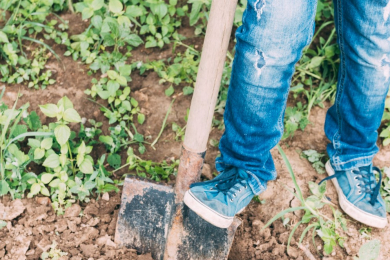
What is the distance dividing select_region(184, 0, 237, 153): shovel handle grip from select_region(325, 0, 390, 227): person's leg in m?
0.52

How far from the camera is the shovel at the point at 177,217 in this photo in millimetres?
1473

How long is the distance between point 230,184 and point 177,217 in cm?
26

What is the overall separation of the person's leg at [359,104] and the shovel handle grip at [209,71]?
20.3 inches

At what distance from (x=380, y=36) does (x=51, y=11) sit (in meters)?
1.90

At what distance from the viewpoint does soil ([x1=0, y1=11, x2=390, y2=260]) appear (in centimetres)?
161

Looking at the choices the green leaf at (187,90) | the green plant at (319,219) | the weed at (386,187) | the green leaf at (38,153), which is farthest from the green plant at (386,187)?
the green leaf at (38,153)

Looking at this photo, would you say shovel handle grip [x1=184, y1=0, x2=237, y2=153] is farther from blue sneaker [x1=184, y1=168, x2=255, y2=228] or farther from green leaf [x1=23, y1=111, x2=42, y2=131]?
green leaf [x1=23, y1=111, x2=42, y2=131]

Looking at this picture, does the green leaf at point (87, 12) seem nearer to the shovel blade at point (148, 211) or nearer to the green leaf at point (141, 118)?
the green leaf at point (141, 118)

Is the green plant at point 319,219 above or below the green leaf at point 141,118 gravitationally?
below

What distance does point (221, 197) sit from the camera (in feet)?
4.90

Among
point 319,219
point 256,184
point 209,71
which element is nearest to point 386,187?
point 319,219

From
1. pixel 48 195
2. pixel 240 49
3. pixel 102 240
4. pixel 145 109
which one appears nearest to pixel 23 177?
pixel 48 195

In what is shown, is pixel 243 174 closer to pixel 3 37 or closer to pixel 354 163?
pixel 354 163

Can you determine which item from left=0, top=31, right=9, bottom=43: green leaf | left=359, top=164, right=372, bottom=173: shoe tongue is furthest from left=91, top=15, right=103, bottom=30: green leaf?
left=359, top=164, right=372, bottom=173: shoe tongue
